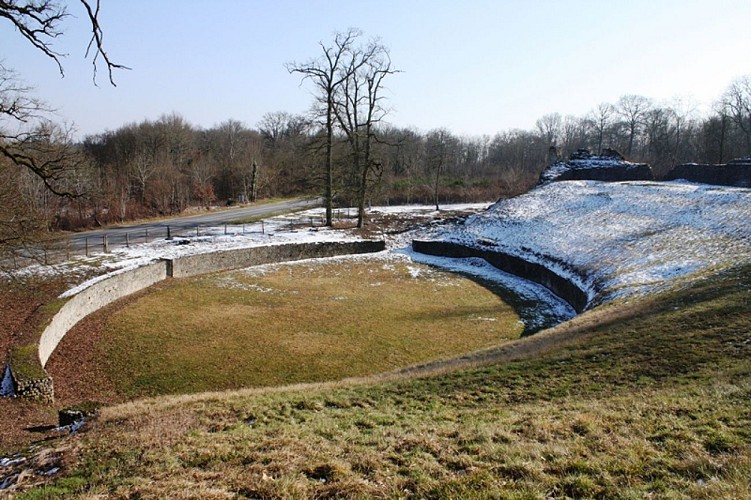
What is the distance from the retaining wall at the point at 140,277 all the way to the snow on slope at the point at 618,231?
8.35 meters

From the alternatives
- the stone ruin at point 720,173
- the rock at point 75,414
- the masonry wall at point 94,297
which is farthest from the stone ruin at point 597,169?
the rock at point 75,414

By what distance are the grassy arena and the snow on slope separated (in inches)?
176

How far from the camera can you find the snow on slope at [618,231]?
18.0m

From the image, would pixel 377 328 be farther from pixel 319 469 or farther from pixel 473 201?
pixel 473 201

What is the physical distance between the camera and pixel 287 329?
1658 cm

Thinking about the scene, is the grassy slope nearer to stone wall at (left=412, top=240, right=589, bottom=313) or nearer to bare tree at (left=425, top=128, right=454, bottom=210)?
stone wall at (left=412, top=240, right=589, bottom=313)

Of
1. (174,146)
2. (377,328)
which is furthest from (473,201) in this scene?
(377,328)


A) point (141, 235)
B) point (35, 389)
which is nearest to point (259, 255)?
point (141, 235)

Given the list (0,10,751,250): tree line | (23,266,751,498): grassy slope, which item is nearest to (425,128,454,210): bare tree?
(0,10,751,250): tree line

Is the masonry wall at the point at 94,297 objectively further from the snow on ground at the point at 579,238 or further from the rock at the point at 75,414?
the rock at the point at 75,414

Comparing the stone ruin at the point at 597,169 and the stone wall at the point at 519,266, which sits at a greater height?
the stone ruin at the point at 597,169

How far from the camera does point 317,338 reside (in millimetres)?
15773

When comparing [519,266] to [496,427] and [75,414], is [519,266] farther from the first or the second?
[75,414]

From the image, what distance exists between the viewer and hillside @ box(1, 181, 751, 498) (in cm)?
483
